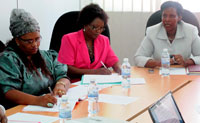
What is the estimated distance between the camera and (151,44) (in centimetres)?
304

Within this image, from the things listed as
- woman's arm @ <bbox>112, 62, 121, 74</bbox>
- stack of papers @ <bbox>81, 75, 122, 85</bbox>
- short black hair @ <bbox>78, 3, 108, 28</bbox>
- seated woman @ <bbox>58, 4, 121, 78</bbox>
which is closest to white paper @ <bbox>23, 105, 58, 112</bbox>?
stack of papers @ <bbox>81, 75, 122, 85</bbox>

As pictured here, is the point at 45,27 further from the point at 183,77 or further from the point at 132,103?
the point at 132,103

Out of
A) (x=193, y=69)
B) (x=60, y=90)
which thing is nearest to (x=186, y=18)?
(x=193, y=69)

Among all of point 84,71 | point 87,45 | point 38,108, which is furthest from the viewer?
point 87,45

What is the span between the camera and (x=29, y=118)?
142 cm

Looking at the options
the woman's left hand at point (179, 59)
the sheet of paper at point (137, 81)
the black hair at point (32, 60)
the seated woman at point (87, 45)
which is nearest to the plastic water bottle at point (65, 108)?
the black hair at point (32, 60)

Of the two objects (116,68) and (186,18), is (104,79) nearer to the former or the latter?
(116,68)

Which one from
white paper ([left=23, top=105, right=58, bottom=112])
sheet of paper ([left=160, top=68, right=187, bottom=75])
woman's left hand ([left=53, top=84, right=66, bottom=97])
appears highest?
woman's left hand ([left=53, top=84, right=66, bottom=97])

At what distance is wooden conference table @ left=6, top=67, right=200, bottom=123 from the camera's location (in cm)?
149

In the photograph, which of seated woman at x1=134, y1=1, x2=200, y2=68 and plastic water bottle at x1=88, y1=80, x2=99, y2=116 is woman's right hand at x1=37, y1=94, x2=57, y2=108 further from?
seated woman at x1=134, y1=1, x2=200, y2=68

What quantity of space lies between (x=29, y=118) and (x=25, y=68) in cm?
51

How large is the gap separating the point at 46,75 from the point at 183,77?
1091 millimetres

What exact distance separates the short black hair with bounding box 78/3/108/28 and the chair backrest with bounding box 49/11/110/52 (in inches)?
6.1

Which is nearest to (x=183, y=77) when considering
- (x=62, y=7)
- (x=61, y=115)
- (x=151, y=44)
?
(x=151, y=44)
